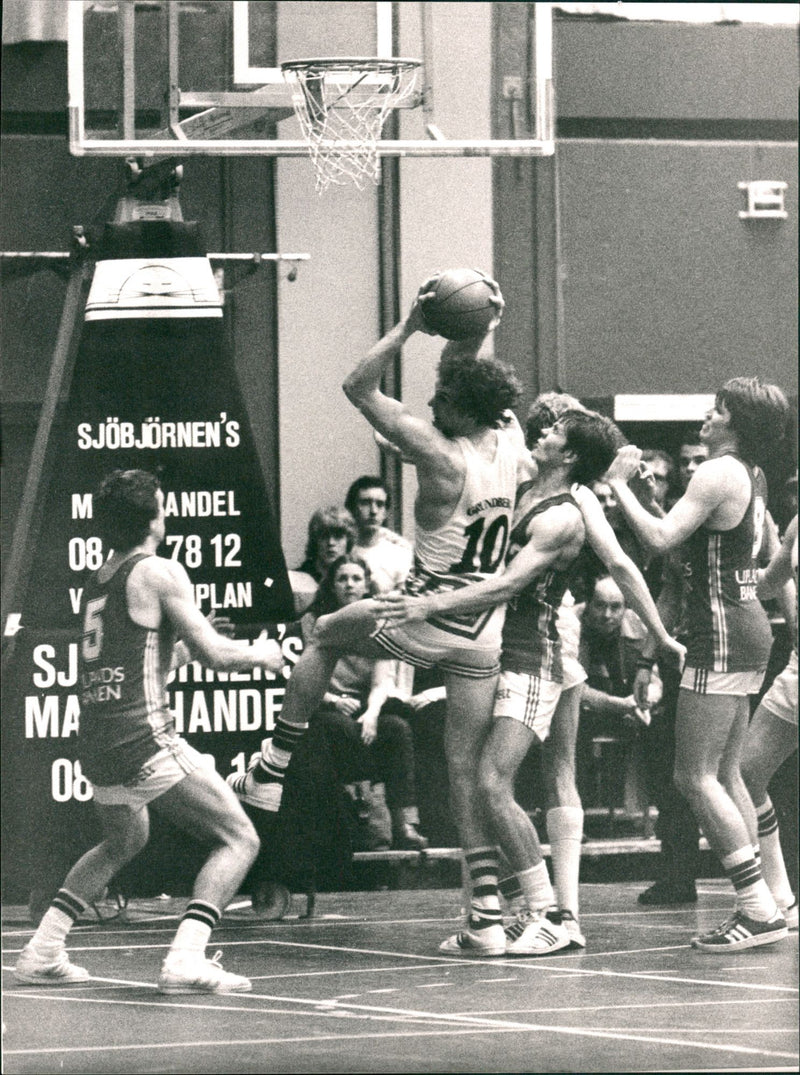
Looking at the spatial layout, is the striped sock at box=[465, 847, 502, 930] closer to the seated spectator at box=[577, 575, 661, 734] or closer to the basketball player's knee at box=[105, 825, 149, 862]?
the basketball player's knee at box=[105, 825, 149, 862]

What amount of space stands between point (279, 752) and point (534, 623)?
110cm

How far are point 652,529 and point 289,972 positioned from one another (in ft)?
6.95

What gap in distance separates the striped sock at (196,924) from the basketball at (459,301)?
220cm

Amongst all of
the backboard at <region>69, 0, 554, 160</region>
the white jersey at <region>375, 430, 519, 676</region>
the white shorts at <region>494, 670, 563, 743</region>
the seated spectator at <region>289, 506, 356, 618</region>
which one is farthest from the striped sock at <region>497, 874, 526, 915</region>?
the backboard at <region>69, 0, 554, 160</region>

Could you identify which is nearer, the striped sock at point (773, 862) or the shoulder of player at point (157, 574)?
the shoulder of player at point (157, 574)

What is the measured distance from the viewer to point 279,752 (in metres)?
8.70

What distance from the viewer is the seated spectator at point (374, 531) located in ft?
36.7

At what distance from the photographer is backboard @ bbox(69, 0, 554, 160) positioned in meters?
9.98

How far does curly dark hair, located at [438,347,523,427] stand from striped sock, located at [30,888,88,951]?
227 centimetres

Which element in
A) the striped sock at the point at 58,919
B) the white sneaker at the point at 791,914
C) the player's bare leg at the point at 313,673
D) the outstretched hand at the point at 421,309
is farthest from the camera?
the white sneaker at the point at 791,914

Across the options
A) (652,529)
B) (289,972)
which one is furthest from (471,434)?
(289,972)

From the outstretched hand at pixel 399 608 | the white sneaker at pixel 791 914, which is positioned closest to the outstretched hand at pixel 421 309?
the outstretched hand at pixel 399 608

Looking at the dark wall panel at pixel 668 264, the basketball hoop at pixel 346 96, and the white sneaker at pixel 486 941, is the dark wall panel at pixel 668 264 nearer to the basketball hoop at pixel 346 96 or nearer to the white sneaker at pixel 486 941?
the basketball hoop at pixel 346 96

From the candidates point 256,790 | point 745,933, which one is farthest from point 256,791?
point 745,933
